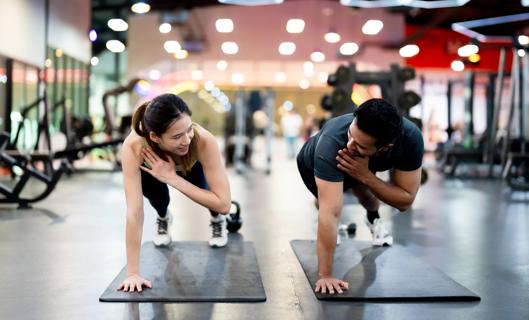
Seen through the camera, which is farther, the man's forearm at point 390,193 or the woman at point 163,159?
the man's forearm at point 390,193

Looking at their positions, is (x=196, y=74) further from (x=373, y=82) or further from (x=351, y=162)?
(x=351, y=162)

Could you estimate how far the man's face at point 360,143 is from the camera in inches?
78.0

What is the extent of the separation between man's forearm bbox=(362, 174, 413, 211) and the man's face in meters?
0.21

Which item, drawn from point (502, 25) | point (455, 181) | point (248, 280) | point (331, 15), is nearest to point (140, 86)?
point (455, 181)

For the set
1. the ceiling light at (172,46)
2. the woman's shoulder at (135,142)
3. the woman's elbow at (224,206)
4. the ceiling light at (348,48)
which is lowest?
the woman's elbow at (224,206)

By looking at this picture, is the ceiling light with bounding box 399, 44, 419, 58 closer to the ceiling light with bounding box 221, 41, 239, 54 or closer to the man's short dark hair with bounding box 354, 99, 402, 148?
the ceiling light with bounding box 221, 41, 239, 54

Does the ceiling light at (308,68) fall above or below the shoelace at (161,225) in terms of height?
above

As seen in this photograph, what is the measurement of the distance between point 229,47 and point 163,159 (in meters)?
12.6

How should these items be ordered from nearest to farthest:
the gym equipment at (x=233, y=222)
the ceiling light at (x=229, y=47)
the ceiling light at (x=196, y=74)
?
1. the gym equipment at (x=233, y=222)
2. the ceiling light at (x=229, y=47)
3. the ceiling light at (x=196, y=74)

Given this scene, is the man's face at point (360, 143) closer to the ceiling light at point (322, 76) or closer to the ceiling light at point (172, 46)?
the ceiling light at point (172, 46)

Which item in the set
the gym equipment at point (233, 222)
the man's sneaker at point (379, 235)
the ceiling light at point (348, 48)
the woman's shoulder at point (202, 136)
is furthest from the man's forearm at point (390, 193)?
the ceiling light at point (348, 48)

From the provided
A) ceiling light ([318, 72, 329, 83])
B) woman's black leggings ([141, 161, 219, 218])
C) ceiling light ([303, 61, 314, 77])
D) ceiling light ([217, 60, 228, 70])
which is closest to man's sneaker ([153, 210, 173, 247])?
woman's black leggings ([141, 161, 219, 218])

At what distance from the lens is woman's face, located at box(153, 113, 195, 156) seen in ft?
6.70

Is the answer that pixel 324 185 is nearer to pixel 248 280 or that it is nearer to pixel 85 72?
pixel 248 280
